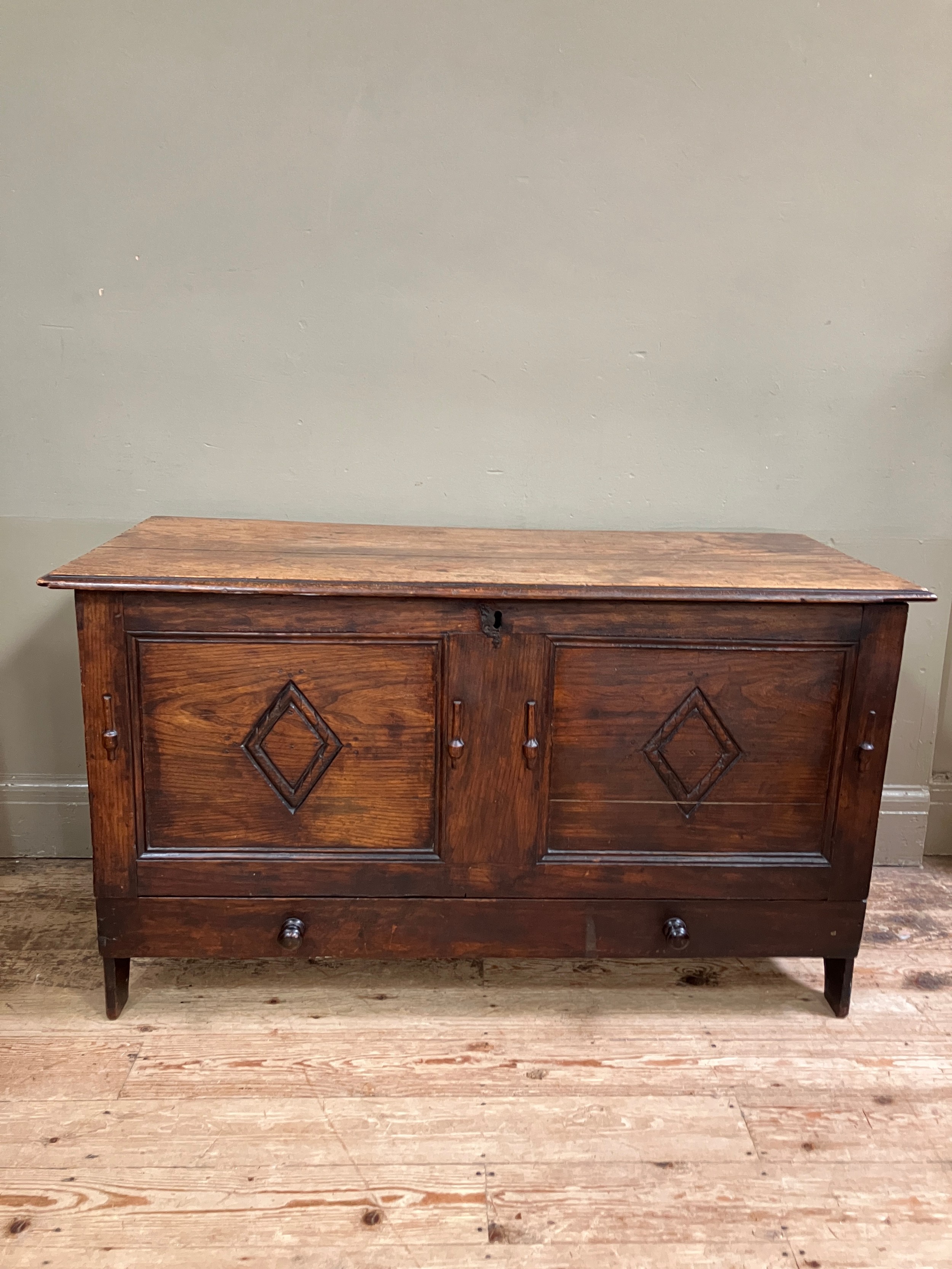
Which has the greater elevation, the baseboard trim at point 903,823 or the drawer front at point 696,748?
the drawer front at point 696,748

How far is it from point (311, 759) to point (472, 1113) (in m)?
0.70

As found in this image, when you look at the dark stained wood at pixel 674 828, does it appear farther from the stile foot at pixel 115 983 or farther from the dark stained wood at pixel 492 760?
the stile foot at pixel 115 983

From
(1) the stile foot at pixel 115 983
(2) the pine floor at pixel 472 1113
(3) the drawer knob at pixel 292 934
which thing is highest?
(3) the drawer knob at pixel 292 934

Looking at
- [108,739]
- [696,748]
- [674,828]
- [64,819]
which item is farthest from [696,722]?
[64,819]

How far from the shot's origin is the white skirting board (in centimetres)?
235

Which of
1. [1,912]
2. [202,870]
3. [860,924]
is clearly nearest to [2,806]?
[1,912]

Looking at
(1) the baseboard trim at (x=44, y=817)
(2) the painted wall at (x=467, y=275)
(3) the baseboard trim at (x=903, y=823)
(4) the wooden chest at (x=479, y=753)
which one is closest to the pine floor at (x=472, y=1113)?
(4) the wooden chest at (x=479, y=753)

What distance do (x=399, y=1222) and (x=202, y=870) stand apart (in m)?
0.71

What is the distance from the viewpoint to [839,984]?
1.86 metres

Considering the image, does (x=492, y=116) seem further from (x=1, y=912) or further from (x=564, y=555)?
(x=1, y=912)

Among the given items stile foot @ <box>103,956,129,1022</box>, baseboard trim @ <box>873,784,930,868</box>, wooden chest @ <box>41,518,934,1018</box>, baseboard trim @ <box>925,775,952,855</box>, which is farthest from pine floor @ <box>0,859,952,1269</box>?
baseboard trim @ <box>925,775,952,855</box>

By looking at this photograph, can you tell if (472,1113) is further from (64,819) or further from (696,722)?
(64,819)

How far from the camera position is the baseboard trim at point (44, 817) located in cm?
235

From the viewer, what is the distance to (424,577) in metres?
1.63
